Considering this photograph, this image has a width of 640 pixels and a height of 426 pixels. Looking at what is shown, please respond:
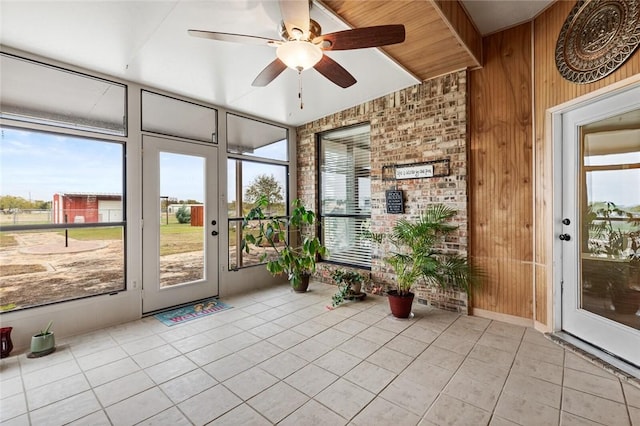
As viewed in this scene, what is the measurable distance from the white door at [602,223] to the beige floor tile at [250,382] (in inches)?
112

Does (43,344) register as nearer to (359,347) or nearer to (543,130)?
(359,347)

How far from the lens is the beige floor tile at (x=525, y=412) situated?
1.75 m

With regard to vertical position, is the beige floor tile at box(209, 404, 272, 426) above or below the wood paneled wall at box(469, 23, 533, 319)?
below

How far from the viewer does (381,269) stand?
416 cm

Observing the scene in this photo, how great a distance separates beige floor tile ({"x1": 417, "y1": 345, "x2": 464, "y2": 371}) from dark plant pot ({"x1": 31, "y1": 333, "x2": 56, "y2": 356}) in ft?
11.1

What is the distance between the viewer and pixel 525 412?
182cm

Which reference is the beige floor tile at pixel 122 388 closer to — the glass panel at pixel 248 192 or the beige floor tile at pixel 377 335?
the beige floor tile at pixel 377 335

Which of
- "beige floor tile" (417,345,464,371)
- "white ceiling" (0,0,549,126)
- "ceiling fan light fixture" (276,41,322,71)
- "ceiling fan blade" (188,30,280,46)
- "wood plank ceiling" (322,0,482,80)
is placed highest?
"wood plank ceiling" (322,0,482,80)

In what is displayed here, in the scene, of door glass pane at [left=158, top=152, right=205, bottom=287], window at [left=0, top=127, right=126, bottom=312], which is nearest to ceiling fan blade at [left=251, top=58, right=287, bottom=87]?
door glass pane at [left=158, top=152, right=205, bottom=287]

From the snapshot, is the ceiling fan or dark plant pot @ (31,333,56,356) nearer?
the ceiling fan

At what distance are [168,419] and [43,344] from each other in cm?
178

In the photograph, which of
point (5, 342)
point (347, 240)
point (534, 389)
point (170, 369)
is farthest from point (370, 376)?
point (5, 342)

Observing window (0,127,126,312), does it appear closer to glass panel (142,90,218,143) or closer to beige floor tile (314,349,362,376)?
glass panel (142,90,218,143)

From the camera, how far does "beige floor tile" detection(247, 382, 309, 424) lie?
72.6 inches
